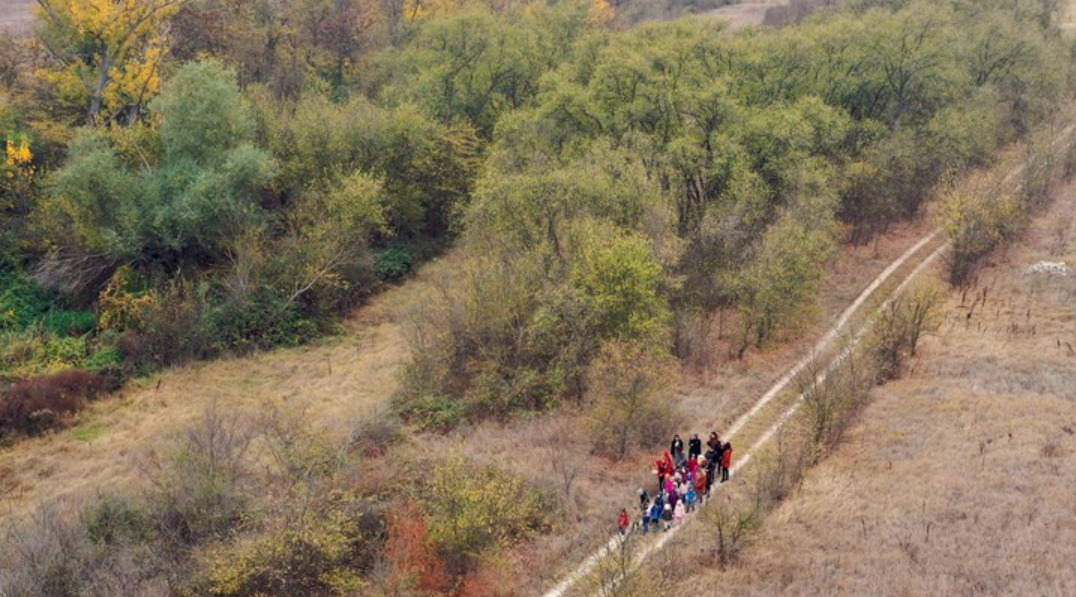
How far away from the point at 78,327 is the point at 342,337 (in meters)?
11.1

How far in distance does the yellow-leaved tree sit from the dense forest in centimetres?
16

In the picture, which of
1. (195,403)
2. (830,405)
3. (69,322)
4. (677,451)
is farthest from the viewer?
(69,322)

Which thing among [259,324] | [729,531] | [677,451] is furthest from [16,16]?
[729,531]

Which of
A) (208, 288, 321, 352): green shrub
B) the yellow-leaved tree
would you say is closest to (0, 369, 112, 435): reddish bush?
(208, 288, 321, 352): green shrub

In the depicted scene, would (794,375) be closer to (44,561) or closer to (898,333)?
(898,333)

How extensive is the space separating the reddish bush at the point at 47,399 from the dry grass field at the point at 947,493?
76.1 ft

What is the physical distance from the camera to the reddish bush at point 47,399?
2781cm

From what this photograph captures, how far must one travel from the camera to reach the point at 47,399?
28578 mm

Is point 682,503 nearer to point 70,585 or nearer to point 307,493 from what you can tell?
point 307,493

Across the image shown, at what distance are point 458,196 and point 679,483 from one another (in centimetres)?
2936

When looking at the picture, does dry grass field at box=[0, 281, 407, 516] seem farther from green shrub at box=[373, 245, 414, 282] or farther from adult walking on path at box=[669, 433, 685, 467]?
adult walking on path at box=[669, 433, 685, 467]

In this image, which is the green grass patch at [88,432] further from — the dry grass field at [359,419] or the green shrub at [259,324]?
the green shrub at [259,324]

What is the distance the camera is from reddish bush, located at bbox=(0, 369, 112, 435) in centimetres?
2781

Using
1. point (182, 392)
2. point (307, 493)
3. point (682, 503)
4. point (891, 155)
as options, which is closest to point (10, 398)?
point (182, 392)
